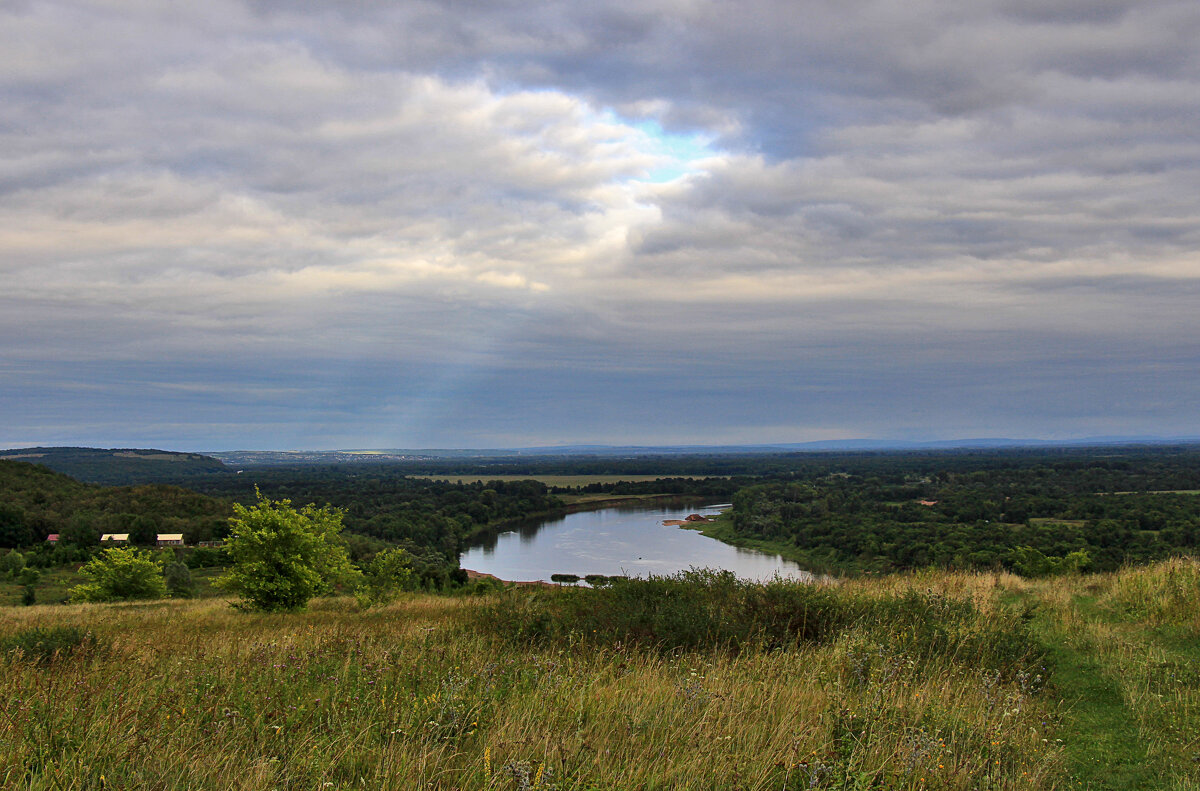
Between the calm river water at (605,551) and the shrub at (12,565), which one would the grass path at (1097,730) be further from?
the shrub at (12,565)

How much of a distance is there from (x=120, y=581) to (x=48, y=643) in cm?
3941

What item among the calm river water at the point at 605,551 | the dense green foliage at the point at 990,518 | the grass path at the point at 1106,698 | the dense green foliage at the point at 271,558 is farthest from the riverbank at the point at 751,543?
the grass path at the point at 1106,698

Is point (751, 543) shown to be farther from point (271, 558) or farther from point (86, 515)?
point (86, 515)

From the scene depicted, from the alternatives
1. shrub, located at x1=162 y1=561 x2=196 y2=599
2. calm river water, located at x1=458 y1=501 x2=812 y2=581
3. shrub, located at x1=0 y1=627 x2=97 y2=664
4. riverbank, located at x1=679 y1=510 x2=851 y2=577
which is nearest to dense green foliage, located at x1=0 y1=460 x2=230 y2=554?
shrub, located at x1=162 y1=561 x2=196 y2=599

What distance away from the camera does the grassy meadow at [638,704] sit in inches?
133

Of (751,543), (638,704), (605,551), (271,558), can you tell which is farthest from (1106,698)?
(751,543)

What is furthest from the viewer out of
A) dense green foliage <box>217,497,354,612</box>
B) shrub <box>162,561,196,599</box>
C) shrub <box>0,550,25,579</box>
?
→ shrub <box>0,550,25,579</box>

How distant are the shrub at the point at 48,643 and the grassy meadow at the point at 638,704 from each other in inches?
1.7

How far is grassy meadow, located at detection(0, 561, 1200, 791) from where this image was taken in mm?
3377

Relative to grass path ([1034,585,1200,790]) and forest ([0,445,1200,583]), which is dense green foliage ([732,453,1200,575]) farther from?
grass path ([1034,585,1200,790])

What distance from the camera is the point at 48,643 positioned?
690 cm

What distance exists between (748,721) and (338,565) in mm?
28095

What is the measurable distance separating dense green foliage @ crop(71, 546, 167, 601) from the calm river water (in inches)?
869

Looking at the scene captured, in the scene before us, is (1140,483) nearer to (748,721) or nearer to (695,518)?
(695,518)
